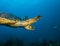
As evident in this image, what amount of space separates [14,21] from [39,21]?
0.36m

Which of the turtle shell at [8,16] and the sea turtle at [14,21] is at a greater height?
the turtle shell at [8,16]

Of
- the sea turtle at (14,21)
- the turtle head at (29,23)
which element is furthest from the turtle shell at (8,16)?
the turtle head at (29,23)

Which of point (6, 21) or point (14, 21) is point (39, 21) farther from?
point (6, 21)

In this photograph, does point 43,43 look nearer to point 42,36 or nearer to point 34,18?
point 42,36

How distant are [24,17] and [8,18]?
0.76 feet

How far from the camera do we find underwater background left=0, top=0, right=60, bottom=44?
2.99 meters

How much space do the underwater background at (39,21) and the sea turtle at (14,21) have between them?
0.05 m

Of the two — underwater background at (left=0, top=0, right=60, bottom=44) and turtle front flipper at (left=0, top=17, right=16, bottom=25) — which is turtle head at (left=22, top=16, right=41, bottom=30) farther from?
turtle front flipper at (left=0, top=17, right=16, bottom=25)

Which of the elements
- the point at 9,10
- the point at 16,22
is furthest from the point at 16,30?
the point at 9,10

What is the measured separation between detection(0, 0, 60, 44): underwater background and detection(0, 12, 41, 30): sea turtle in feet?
0.15

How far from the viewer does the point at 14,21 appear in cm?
299

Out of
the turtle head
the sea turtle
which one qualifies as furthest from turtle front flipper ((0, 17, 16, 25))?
the turtle head

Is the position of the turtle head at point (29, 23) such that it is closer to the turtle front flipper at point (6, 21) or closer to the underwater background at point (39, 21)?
the underwater background at point (39, 21)

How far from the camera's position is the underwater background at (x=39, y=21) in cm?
299
